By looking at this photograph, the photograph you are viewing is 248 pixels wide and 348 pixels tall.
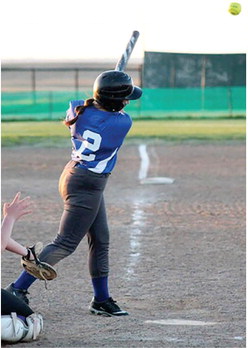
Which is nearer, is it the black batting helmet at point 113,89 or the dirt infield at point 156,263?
the dirt infield at point 156,263

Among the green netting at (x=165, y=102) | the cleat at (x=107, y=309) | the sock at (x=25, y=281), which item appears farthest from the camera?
the green netting at (x=165, y=102)

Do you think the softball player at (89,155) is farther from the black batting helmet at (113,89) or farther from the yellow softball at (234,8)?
the yellow softball at (234,8)

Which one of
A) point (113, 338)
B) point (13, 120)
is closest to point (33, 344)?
point (113, 338)

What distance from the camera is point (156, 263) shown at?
8.41 meters

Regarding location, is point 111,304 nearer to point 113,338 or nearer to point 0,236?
point 113,338

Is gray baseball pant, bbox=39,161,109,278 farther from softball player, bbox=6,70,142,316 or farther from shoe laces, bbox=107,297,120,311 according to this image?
shoe laces, bbox=107,297,120,311

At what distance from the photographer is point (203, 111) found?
1331 inches

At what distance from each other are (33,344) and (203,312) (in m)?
1.40

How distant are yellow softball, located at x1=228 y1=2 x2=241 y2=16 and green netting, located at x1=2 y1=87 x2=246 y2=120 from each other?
75.5 feet

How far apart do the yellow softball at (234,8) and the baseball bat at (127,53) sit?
223 cm

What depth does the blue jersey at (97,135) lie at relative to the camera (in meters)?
6.29

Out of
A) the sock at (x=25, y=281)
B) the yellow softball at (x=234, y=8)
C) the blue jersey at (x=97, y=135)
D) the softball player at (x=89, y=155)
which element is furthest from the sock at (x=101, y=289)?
the yellow softball at (x=234, y=8)

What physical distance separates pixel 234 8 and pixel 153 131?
18.1m

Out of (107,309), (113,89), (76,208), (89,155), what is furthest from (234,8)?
(107,309)
